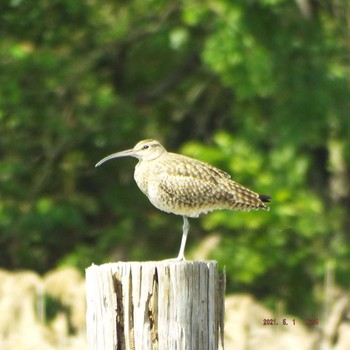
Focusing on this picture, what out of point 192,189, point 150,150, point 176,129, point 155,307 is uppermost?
point 176,129

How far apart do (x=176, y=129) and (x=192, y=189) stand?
14.6 meters

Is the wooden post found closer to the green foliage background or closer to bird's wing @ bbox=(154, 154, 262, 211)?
bird's wing @ bbox=(154, 154, 262, 211)

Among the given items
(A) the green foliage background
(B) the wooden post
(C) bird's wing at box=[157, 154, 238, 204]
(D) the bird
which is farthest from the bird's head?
(A) the green foliage background

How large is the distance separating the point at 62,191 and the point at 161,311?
15.3 m

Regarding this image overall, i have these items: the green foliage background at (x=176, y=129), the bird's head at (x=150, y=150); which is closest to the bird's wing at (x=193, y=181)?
the bird's head at (x=150, y=150)

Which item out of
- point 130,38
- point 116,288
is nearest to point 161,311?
point 116,288

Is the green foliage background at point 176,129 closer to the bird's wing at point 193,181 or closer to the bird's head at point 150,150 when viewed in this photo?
the bird's head at point 150,150

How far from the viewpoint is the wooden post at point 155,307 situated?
18.1 feet

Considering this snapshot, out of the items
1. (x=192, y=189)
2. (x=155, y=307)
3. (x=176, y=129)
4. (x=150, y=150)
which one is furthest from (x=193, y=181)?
(x=176, y=129)

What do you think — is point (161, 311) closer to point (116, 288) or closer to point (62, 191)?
point (116, 288)

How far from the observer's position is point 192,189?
8.25m

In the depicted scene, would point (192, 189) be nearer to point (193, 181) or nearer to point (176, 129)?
point (193, 181)

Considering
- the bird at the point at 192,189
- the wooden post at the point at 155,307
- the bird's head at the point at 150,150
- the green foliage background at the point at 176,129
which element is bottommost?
the wooden post at the point at 155,307

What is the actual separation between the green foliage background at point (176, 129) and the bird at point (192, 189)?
998cm
